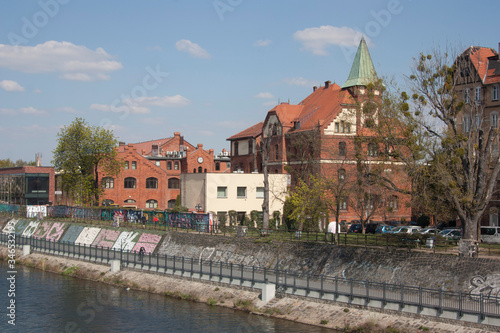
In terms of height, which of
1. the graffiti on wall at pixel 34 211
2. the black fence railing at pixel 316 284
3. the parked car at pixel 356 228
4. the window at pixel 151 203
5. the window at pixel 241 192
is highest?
the window at pixel 241 192

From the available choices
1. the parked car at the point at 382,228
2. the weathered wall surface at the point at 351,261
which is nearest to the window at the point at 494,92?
the parked car at the point at 382,228

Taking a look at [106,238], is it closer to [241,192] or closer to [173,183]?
[241,192]

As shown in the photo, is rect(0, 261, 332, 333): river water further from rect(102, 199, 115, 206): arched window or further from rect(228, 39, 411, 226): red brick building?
rect(102, 199, 115, 206): arched window

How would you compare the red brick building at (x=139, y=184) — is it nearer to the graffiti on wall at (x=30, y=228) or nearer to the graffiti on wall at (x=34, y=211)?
the graffiti on wall at (x=34, y=211)

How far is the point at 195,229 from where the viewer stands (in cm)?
5125

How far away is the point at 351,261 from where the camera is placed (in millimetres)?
34906

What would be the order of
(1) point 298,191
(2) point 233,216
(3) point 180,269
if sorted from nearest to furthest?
1. (3) point 180,269
2. (1) point 298,191
3. (2) point 233,216

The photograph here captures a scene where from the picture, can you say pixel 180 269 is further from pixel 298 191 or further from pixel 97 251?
pixel 298 191

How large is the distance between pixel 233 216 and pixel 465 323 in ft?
133

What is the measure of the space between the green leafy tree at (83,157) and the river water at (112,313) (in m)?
35.9

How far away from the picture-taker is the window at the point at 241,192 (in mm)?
65250

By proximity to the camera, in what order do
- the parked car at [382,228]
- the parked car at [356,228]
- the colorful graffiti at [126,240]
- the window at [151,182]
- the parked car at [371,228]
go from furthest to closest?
1. the window at [151,182]
2. the parked car at [356,228]
3. the parked car at [371,228]
4. the parked car at [382,228]
5. the colorful graffiti at [126,240]

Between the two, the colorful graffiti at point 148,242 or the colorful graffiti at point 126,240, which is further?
the colorful graffiti at point 126,240

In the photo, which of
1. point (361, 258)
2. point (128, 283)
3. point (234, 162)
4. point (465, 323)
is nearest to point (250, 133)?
point (234, 162)
